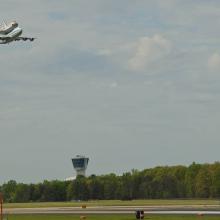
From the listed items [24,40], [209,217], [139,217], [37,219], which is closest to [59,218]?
[37,219]

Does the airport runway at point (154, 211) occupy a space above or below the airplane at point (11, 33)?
below

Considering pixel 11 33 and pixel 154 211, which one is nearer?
pixel 11 33

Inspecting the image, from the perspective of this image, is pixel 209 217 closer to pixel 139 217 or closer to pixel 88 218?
pixel 139 217

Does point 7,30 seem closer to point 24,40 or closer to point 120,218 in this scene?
point 24,40

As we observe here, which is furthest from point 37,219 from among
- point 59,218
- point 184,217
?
point 184,217

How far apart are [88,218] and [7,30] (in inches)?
1062

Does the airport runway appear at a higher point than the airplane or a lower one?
lower

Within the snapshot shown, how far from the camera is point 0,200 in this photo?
243 ft

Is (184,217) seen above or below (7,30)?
below

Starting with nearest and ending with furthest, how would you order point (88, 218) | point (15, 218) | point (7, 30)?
point (7, 30) → point (88, 218) → point (15, 218)

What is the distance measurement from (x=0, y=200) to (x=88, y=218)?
17.8 meters

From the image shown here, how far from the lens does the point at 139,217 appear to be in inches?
3374

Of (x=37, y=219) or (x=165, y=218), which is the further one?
(x=37, y=219)

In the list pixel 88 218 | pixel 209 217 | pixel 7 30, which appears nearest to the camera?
pixel 7 30
